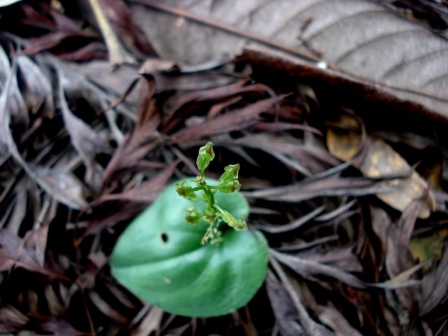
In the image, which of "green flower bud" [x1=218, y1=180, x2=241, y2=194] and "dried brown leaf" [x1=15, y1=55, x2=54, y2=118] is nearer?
"green flower bud" [x1=218, y1=180, x2=241, y2=194]

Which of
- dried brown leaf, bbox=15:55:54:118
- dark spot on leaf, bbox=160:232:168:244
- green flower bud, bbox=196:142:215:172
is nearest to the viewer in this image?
green flower bud, bbox=196:142:215:172

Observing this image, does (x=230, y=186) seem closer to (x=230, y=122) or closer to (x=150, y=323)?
(x=230, y=122)

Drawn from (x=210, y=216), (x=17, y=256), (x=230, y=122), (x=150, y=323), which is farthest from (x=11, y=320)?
(x=230, y=122)

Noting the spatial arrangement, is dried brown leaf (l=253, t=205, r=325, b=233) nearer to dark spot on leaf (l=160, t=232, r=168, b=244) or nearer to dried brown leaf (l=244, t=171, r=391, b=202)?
dried brown leaf (l=244, t=171, r=391, b=202)

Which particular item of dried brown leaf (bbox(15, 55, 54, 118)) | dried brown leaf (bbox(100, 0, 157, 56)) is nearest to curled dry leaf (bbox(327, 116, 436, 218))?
dried brown leaf (bbox(100, 0, 157, 56))

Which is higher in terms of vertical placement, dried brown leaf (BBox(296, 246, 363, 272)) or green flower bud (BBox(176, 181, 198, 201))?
green flower bud (BBox(176, 181, 198, 201))

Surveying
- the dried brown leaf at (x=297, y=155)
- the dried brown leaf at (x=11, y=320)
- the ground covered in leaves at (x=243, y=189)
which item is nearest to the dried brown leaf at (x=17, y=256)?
the ground covered in leaves at (x=243, y=189)
